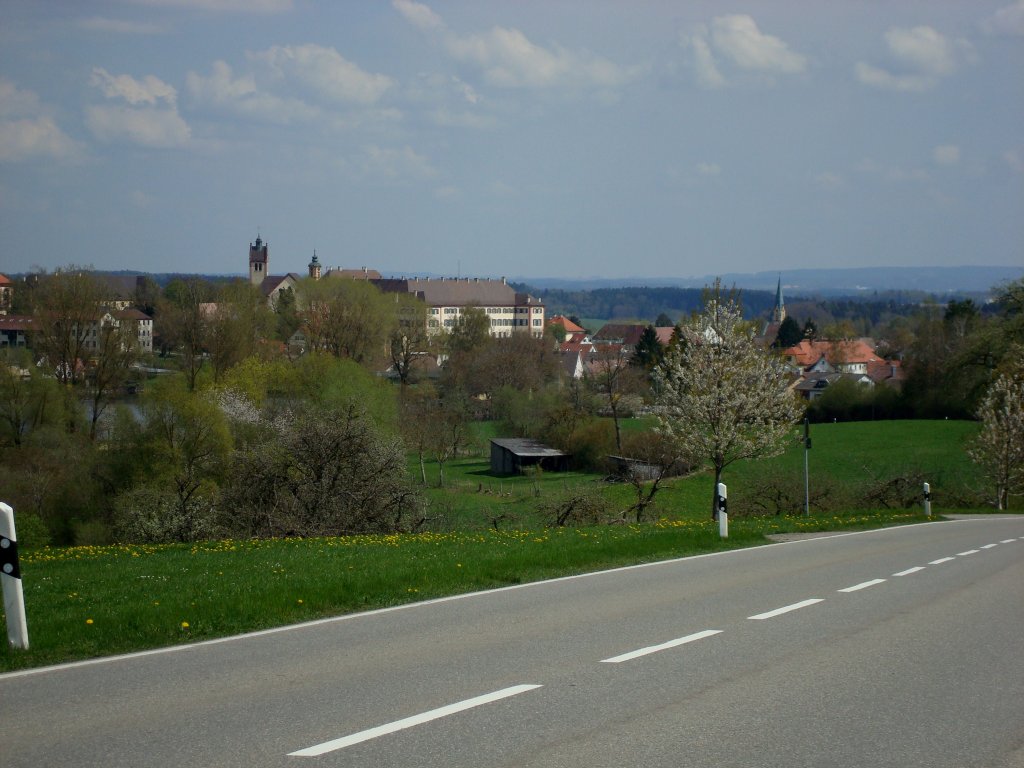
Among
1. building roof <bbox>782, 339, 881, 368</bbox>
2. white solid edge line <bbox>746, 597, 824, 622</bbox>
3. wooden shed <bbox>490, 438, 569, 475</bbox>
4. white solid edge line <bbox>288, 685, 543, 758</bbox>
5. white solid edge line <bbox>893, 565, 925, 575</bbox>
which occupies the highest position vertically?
white solid edge line <bbox>288, 685, 543, 758</bbox>

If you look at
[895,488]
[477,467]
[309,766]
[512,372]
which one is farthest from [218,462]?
[512,372]

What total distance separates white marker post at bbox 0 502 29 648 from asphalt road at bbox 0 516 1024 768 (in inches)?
34.6

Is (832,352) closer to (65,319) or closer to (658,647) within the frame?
(65,319)

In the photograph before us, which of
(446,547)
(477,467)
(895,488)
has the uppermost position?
(446,547)

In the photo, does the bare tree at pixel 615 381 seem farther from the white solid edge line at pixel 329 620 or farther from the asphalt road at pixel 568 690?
the asphalt road at pixel 568 690

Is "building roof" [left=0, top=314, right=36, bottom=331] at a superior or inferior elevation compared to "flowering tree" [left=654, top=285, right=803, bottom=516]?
superior

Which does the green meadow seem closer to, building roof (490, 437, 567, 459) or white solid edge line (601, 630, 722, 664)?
white solid edge line (601, 630, 722, 664)

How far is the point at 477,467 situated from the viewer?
7656 cm

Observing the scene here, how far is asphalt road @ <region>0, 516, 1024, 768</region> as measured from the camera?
576 cm

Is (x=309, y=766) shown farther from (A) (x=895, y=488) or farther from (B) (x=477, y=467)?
(B) (x=477, y=467)

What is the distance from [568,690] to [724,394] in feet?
84.9

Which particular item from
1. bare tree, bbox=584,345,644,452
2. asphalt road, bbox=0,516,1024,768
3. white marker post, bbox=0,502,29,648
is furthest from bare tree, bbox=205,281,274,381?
asphalt road, bbox=0,516,1024,768

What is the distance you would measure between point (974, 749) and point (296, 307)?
8065 cm

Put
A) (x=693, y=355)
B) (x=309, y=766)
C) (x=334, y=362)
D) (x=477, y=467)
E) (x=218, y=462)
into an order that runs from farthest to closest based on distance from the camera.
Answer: (x=477, y=467)
(x=334, y=362)
(x=218, y=462)
(x=693, y=355)
(x=309, y=766)
